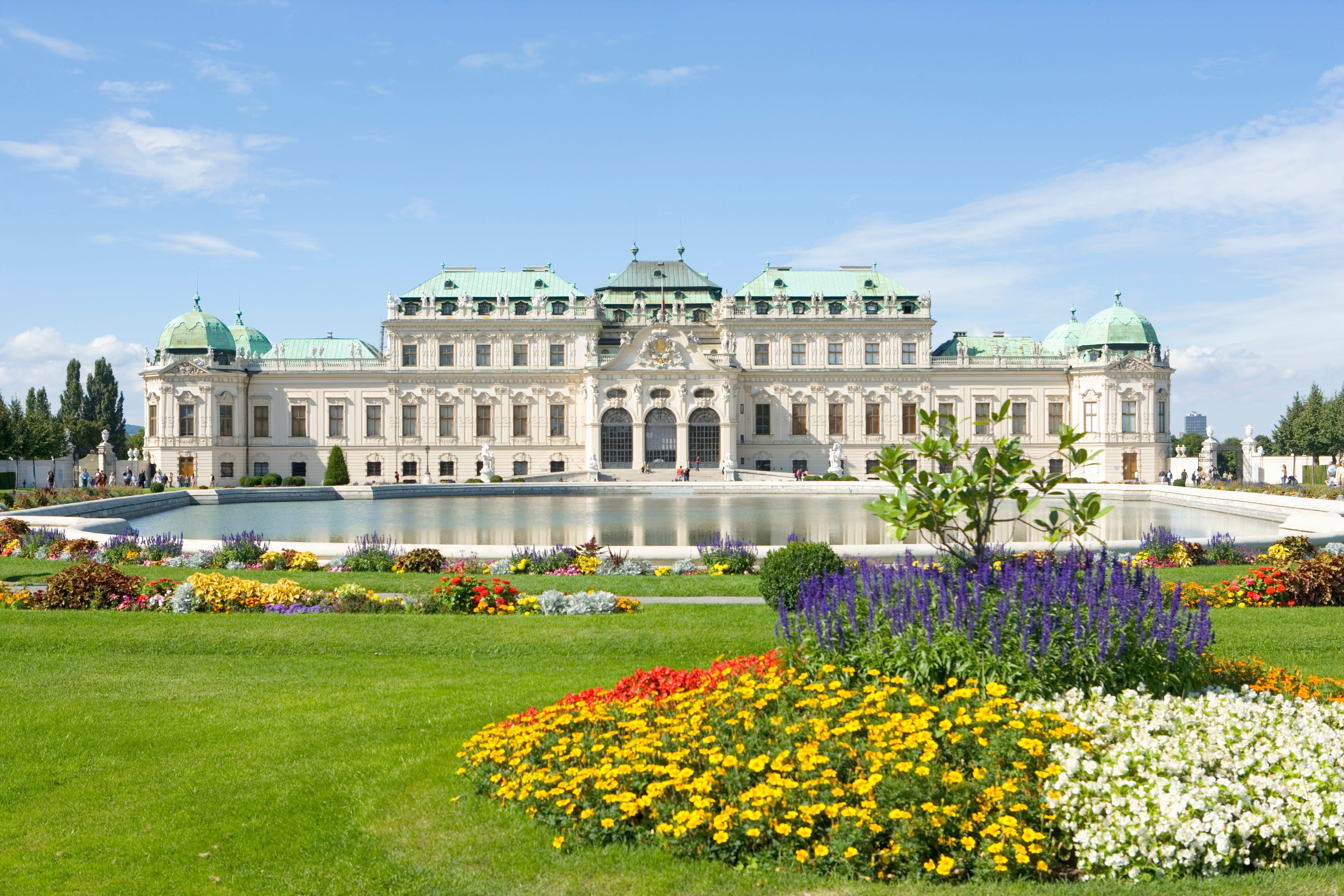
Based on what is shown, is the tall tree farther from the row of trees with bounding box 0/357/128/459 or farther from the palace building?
the palace building

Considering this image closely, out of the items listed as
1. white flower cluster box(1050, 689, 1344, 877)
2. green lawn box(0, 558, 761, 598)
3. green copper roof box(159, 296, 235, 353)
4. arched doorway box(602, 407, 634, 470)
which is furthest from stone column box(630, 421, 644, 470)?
white flower cluster box(1050, 689, 1344, 877)

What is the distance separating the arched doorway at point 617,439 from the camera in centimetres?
6988

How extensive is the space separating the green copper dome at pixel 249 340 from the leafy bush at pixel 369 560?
60042 millimetres

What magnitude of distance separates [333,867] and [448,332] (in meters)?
67.7

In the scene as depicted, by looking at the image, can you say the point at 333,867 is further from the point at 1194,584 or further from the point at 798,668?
the point at 1194,584

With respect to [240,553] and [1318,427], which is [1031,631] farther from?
[1318,427]

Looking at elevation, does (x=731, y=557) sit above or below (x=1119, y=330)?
below

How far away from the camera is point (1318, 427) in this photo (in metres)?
73.7

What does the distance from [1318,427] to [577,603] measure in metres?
75.1

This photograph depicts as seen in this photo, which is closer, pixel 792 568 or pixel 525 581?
pixel 792 568

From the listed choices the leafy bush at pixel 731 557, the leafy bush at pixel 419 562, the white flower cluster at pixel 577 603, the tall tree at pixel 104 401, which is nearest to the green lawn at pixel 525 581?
the leafy bush at pixel 419 562

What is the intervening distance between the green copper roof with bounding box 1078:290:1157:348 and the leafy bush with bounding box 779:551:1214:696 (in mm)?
68769

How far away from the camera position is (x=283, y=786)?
8.22 m

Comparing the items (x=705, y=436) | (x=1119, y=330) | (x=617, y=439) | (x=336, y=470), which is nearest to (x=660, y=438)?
(x=617, y=439)
